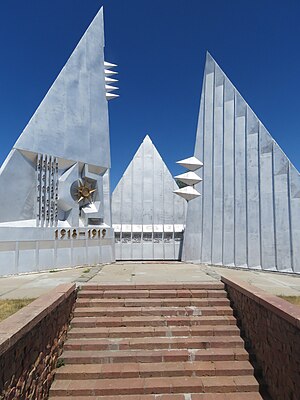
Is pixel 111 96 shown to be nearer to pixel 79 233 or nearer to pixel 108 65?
pixel 108 65

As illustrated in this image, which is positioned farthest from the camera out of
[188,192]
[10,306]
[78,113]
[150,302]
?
[188,192]

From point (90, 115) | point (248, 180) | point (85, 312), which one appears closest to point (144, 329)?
point (85, 312)

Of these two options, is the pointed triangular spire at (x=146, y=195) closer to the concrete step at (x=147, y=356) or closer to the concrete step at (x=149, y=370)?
the concrete step at (x=147, y=356)

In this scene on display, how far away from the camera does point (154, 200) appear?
792 inches

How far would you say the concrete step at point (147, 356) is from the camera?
5.43 m

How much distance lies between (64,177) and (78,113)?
3600 mm

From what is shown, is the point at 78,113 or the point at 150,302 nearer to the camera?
the point at 150,302

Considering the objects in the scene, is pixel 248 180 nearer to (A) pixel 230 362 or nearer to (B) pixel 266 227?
(B) pixel 266 227

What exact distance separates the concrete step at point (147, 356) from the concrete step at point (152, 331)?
0.39m

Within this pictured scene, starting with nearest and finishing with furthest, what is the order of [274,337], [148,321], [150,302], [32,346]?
[32,346], [274,337], [148,321], [150,302]

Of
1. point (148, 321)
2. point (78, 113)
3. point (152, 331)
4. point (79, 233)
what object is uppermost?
point (78, 113)

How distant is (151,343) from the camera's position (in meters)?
5.75

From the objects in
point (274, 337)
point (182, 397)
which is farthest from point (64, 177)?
point (274, 337)

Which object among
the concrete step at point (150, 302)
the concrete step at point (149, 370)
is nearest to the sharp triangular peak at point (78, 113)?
the concrete step at point (150, 302)
